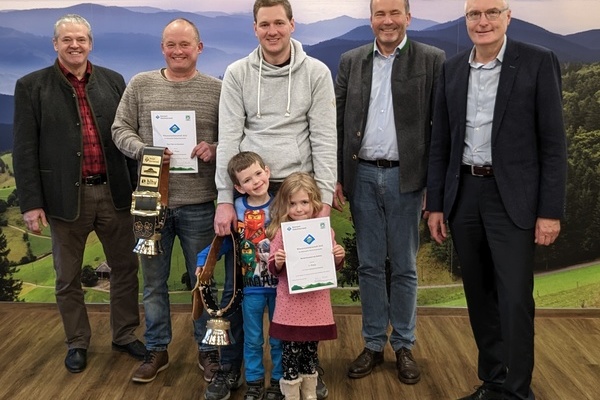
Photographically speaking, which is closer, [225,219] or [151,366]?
[225,219]

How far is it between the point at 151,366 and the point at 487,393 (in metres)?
1.53

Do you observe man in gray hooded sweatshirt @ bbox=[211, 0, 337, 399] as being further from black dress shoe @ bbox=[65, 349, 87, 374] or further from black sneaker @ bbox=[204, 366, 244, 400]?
black dress shoe @ bbox=[65, 349, 87, 374]

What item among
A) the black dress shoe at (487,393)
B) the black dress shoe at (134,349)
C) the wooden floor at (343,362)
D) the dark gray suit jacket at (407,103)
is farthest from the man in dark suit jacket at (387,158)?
the black dress shoe at (134,349)

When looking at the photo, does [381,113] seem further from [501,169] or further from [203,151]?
[203,151]

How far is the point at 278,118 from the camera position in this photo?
2.67 metres

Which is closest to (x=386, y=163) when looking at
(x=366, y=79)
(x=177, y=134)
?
(x=366, y=79)

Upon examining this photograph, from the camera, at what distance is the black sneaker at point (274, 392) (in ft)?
9.14

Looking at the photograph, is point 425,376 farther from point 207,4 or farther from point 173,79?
point 207,4

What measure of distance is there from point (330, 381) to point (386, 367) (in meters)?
0.31

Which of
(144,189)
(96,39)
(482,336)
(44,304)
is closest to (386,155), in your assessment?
(482,336)

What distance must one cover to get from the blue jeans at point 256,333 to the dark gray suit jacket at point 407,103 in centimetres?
77

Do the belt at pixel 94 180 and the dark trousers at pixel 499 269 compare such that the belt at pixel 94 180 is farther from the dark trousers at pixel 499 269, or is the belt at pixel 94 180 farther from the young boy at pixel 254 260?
the dark trousers at pixel 499 269

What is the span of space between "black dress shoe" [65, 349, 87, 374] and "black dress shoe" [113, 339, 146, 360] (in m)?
0.20

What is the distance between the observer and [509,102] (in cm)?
249
